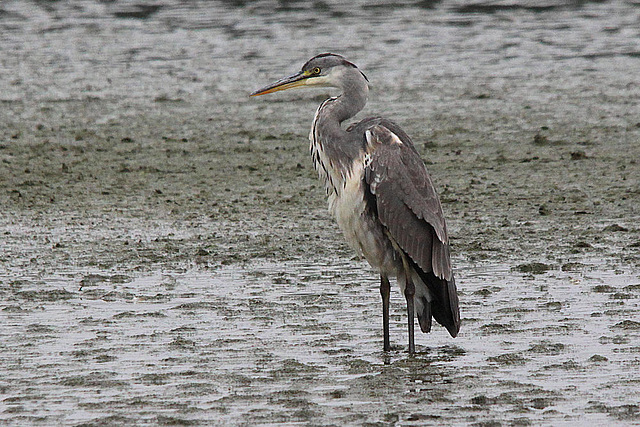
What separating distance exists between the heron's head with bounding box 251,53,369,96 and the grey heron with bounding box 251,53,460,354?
315mm

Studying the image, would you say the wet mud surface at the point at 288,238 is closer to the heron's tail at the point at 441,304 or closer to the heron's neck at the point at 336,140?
the heron's tail at the point at 441,304

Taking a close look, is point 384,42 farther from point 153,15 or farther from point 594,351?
point 594,351

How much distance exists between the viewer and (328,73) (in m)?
7.63

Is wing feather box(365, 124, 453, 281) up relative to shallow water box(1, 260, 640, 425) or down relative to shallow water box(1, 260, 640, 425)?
up

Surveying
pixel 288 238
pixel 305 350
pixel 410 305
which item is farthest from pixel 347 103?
pixel 288 238

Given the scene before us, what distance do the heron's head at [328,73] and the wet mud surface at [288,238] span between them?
4.72 ft

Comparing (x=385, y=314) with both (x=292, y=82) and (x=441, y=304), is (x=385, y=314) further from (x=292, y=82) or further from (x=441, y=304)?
(x=292, y=82)

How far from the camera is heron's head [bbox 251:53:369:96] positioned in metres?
7.54

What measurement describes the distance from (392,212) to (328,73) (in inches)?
44.2

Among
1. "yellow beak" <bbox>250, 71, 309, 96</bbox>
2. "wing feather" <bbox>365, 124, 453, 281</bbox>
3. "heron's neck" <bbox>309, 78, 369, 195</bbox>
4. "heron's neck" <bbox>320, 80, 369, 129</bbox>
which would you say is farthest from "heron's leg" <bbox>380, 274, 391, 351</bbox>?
"yellow beak" <bbox>250, 71, 309, 96</bbox>

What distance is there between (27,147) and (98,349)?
6.90 m

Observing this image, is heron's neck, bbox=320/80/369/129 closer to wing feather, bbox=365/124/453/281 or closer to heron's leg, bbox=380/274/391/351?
wing feather, bbox=365/124/453/281

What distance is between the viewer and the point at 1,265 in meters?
9.04

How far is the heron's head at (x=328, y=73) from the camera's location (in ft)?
24.7
